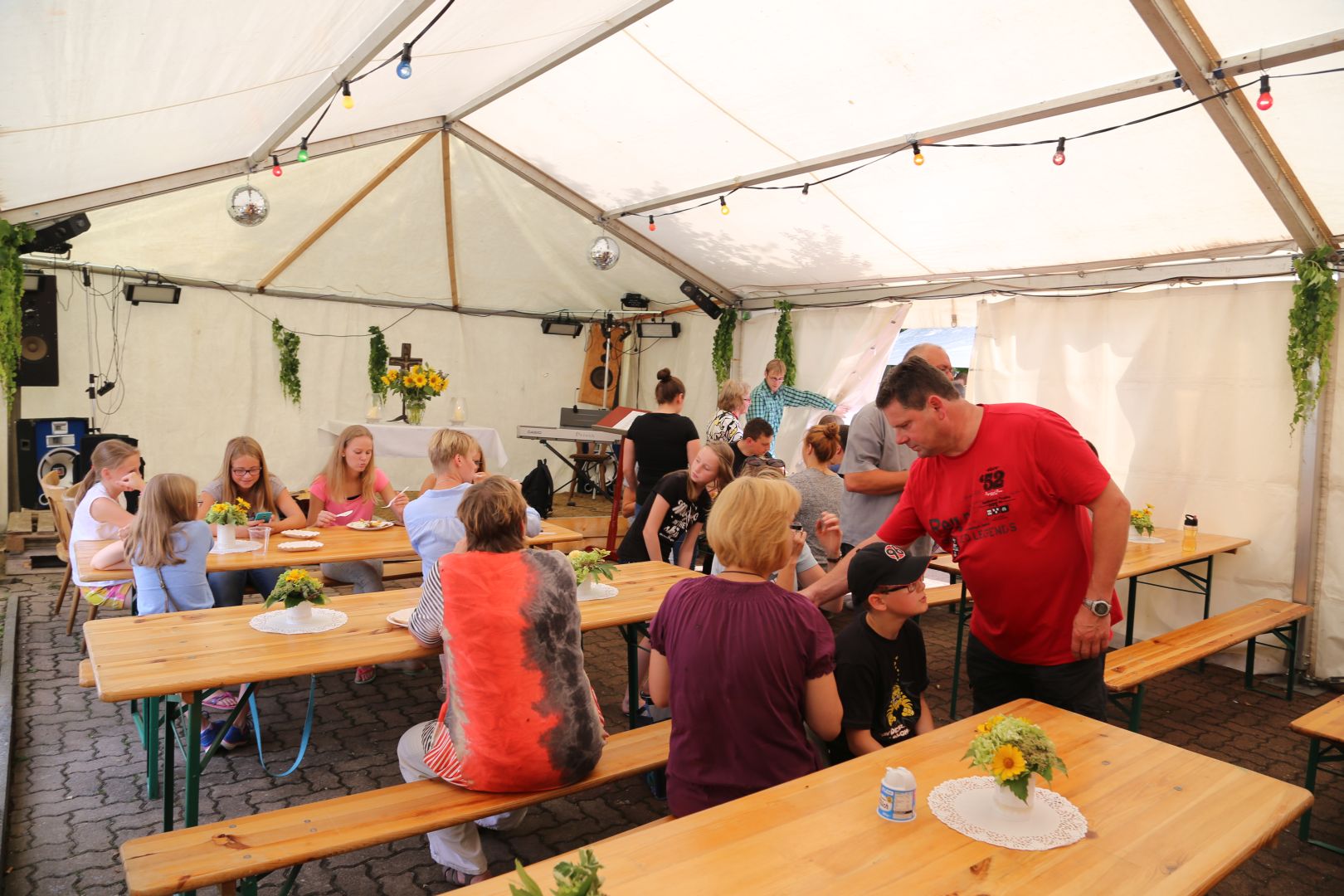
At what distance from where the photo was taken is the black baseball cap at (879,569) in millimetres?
2447

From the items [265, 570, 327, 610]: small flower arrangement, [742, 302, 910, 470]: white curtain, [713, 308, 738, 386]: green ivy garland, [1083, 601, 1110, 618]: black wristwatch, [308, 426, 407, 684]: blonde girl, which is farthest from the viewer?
[713, 308, 738, 386]: green ivy garland

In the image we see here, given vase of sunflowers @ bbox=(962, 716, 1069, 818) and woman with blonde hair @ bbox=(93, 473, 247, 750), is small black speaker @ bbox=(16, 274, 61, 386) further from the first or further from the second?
vase of sunflowers @ bbox=(962, 716, 1069, 818)

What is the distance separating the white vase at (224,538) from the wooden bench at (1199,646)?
4040 millimetres

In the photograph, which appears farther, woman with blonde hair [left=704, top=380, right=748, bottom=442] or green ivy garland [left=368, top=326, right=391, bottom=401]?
green ivy garland [left=368, top=326, right=391, bottom=401]

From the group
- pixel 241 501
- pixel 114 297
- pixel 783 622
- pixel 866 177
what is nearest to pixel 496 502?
pixel 783 622

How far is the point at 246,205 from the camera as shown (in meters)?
6.47

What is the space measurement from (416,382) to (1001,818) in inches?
302

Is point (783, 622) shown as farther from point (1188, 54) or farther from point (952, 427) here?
point (1188, 54)

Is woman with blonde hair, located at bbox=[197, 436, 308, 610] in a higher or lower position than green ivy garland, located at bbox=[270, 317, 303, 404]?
lower

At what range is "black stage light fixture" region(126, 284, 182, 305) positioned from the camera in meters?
8.59

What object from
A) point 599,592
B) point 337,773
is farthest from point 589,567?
point 337,773

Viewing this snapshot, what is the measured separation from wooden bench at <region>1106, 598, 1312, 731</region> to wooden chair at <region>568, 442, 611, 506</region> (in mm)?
6777

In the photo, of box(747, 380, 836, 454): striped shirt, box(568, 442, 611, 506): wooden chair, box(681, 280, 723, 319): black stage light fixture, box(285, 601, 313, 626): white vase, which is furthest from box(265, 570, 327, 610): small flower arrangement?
box(568, 442, 611, 506): wooden chair

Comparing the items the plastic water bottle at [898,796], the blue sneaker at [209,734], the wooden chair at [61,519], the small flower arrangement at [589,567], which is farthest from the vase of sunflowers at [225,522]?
the plastic water bottle at [898,796]
